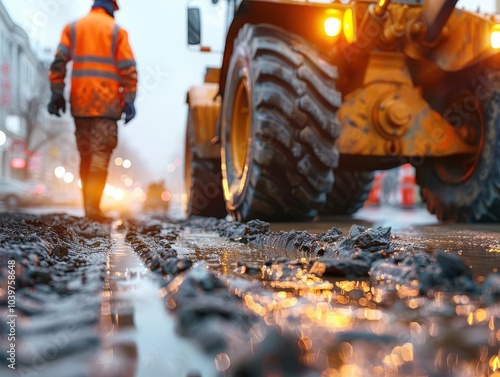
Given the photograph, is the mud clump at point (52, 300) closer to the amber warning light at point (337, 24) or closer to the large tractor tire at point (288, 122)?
the large tractor tire at point (288, 122)

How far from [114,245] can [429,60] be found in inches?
120

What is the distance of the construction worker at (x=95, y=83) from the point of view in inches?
217

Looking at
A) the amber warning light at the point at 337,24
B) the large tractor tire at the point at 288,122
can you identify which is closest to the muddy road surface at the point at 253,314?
the large tractor tire at the point at 288,122

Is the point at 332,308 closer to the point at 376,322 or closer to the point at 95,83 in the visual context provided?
the point at 376,322

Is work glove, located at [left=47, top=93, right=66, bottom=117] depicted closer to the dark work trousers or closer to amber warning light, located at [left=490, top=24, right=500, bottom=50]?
the dark work trousers

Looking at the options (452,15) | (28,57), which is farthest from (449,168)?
(28,57)

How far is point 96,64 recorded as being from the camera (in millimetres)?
5516

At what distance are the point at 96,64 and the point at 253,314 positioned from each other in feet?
15.8

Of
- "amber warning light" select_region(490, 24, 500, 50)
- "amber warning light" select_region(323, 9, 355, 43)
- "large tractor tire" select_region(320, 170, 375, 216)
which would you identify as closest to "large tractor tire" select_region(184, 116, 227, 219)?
"large tractor tire" select_region(320, 170, 375, 216)

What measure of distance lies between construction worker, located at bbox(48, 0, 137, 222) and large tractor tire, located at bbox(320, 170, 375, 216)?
9.51ft

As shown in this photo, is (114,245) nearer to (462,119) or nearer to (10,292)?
(10,292)

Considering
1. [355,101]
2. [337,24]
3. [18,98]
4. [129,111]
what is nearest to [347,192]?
[355,101]

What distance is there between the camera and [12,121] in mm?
36969

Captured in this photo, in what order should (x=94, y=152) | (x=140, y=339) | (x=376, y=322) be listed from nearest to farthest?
(x=140, y=339) < (x=376, y=322) < (x=94, y=152)
